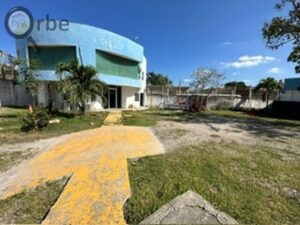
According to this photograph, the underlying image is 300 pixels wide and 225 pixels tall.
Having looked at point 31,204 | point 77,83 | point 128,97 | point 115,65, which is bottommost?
point 31,204

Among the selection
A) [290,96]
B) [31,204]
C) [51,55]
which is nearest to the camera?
[31,204]

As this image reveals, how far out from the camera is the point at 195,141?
22.5 ft

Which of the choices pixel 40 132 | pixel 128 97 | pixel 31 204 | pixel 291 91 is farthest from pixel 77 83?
pixel 291 91

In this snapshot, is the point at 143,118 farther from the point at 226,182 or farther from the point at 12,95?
the point at 12,95

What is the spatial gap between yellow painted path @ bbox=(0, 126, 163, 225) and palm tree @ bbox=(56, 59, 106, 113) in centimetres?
583

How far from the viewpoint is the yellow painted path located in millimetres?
2842

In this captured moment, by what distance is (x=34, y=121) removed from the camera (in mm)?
8727

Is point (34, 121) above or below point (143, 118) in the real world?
above

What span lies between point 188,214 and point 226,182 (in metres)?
1.45

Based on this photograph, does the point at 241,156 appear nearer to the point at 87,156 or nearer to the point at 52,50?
the point at 87,156

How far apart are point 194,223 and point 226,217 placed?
0.52 meters

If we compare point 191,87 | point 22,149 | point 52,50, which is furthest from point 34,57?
point 191,87

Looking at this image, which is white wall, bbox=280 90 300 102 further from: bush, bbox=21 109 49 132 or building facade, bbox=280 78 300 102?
bush, bbox=21 109 49 132

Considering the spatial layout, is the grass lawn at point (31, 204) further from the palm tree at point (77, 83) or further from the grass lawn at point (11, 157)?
the palm tree at point (77, 83)
